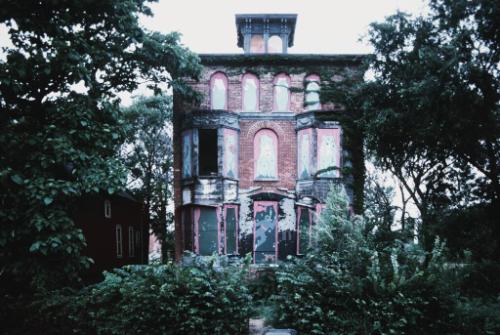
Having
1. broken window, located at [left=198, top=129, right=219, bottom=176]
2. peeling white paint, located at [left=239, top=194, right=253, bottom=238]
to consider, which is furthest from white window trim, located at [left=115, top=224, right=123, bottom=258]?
peeling white paint, located at [left=239, top=194, right=253, bottom=238]

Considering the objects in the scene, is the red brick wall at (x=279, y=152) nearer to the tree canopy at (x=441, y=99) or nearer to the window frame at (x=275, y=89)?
the window frame at (x=275, y=89)

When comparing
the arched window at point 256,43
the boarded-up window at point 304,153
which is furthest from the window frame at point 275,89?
the arched window at point 256,43

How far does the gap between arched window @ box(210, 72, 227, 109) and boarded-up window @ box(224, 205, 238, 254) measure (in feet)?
15.2

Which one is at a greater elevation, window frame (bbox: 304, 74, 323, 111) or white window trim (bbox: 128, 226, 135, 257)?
window frame (bbox: 304, 74, 323, 111)

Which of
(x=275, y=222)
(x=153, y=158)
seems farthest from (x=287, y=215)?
(x=153, y=158)

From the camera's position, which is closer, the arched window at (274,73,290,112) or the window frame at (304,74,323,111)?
the window frame at (304,74,323,111)

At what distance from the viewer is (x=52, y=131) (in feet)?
34.6

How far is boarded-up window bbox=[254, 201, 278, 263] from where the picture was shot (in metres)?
16.8

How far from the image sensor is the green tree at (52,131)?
9859mm

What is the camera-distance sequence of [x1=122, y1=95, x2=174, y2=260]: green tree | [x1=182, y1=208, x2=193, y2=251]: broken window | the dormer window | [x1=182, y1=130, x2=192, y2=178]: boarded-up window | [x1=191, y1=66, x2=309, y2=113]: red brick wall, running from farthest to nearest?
[x1=122, y1=95, x2=174, y2=260]: green tree < the dormer window < [x1=191, y1=66, x2=309, y2=113]: red brick wall < [x1=182, y1=130, x2=192, y2=178]: boarded-up window < [x1=182, y1=208, x2=193, y2=251]: broken window

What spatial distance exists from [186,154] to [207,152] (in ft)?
3.12

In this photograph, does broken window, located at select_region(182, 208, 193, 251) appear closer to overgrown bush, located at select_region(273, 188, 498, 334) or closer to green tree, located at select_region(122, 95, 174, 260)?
overgrown bush, located at select_region(273, 188, 498, 334)

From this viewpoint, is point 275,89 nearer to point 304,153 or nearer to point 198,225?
point 304,153

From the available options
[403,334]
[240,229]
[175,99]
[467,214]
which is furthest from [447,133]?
[175,99]
